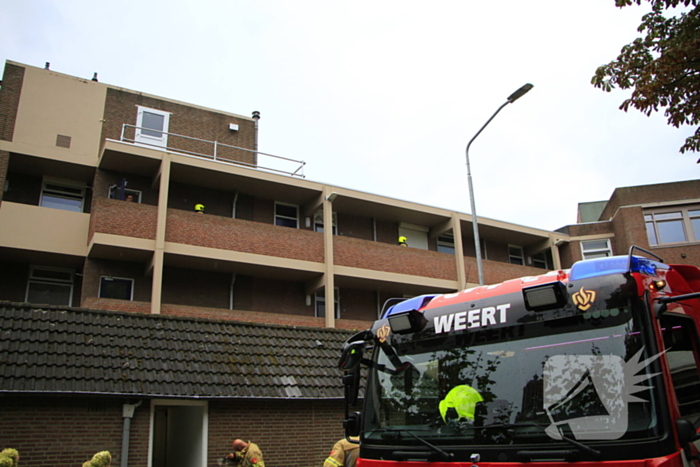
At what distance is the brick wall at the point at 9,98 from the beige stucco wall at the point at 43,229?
9.52 feet

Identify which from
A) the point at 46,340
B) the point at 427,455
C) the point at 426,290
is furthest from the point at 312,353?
the point at 426,290

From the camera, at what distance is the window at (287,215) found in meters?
25.2

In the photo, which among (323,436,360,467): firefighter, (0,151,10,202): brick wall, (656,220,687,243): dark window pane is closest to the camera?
(323,436,360,467): firefighter

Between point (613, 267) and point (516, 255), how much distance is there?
91.4ft

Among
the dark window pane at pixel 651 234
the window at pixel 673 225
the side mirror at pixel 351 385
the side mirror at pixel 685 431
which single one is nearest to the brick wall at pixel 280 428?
the side mirror at pixel 351 385

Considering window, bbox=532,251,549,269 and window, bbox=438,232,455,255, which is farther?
window, bbox=532,251,549,269

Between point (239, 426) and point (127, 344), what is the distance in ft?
8.30

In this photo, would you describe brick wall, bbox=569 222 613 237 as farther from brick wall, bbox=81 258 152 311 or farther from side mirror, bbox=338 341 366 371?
side mirror, bbox=338 341 366 371

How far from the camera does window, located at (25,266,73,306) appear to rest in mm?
20594

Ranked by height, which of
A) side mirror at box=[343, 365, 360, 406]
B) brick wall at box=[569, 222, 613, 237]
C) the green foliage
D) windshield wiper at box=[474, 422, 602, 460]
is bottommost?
the green foliage

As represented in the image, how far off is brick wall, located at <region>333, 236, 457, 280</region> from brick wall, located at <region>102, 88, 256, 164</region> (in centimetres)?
584

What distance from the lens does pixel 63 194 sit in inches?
870

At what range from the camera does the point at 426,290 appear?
1043 inches

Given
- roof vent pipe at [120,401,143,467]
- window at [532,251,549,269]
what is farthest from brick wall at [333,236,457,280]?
roof vent pipe at [120,401,143,467]
